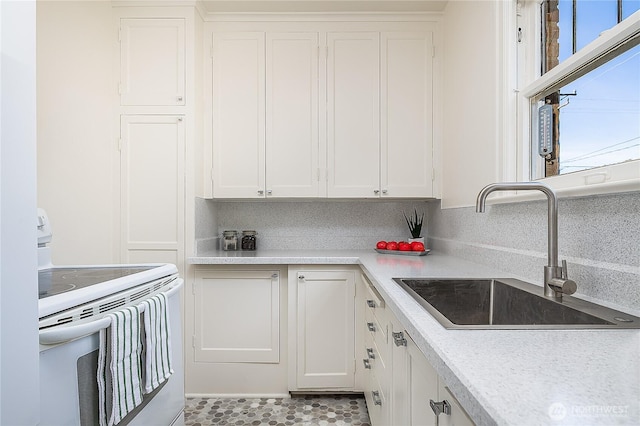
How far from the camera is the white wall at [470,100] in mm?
1904

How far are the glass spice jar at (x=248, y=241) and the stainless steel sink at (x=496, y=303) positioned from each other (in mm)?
1616

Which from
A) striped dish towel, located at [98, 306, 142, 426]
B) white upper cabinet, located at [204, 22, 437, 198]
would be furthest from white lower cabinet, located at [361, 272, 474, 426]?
white upper cabinet, located at [204, 22, 437, 198]

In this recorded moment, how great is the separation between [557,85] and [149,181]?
Answer: 2324 millimetres

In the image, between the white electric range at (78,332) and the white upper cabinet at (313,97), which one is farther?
the white upper cabinet at (313,97)

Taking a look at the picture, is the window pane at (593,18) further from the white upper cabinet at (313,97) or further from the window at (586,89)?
the white upper cabinet at (313,97)

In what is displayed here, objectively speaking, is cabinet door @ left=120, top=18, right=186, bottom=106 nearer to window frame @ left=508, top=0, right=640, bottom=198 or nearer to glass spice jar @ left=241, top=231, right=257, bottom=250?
glass spice jar @ left=241, top=231, right=257, bottom=250

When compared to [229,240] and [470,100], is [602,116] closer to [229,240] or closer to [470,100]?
[470,100]

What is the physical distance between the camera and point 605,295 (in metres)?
1.12

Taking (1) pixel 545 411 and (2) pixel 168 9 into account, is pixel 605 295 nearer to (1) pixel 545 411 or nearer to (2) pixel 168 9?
(1) pixel 545 411

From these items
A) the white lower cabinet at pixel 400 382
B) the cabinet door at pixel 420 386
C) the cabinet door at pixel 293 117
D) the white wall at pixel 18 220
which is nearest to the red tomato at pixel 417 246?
the white lower cabinet at pixel 400 382

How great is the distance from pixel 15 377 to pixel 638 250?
1.39 m

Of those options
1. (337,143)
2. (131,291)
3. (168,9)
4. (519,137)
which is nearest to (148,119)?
(168,9)

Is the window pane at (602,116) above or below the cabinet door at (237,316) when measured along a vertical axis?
above

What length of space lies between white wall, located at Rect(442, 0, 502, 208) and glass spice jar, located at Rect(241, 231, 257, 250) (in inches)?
55.3
